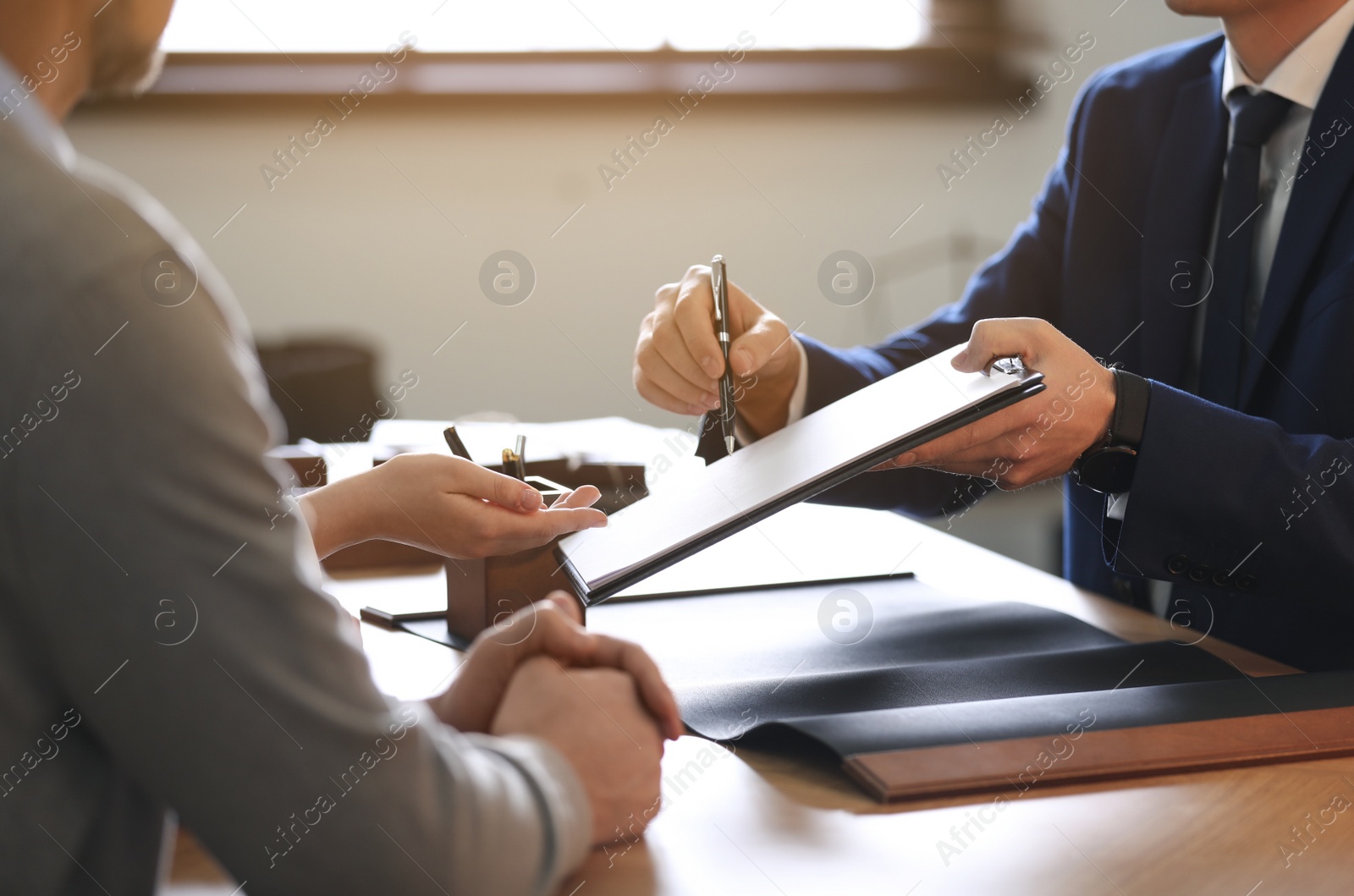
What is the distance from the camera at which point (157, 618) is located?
1.50 feet

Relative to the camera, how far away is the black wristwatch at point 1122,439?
42.0 inches

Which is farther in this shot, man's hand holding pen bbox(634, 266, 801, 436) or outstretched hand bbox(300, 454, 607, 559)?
man's hand holding pen bbox(634, 266, 801, 436)

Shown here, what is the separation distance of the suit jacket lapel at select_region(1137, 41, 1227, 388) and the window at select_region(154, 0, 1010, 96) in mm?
2304

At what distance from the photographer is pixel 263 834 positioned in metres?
0.48

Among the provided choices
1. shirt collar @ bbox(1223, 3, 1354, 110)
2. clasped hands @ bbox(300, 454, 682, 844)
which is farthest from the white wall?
clasped hands @ bbox(300, 454, 682, 844)

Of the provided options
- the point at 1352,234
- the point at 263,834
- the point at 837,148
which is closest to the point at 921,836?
the point at 263,834

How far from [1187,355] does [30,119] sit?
1382mm

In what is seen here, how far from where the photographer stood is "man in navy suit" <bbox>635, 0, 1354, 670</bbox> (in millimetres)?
1048

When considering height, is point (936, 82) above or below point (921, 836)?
above

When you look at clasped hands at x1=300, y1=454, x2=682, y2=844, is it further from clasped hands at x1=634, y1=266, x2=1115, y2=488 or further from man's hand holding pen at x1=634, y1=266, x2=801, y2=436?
man's hand holding pen at x1=634, y1=266, x2=801, y2=436

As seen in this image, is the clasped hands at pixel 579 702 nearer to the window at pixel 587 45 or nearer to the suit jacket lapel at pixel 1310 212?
the suit jacket lapel at pixel 1310 212

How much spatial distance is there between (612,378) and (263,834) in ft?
10.6

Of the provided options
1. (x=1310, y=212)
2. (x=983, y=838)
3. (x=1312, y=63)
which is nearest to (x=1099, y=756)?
(x=983, y=838)

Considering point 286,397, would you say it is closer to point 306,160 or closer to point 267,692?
point 306,160
